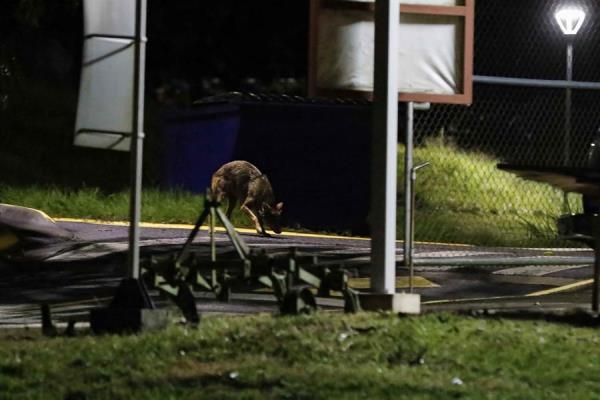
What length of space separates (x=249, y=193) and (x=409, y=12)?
8.09m

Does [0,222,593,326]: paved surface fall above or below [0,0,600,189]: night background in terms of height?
below

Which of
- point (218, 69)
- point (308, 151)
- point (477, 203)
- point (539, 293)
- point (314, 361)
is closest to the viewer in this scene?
point (314, 361)

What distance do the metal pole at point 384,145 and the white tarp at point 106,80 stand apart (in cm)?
161

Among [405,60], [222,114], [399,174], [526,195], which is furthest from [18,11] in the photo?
[405,60]

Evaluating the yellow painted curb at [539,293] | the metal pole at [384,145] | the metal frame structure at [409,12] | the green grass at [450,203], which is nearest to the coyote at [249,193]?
the green grass at [450,203]

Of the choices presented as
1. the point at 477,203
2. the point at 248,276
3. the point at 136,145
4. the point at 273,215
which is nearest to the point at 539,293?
the point at 248,276

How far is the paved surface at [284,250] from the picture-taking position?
44.0 feet

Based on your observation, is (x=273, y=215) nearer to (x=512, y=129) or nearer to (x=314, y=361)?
(x=512, y=129)

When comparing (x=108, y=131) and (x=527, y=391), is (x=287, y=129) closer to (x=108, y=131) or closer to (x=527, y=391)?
(x=108, y=131)

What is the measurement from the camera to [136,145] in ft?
33.6

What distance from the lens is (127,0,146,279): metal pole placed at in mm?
10031

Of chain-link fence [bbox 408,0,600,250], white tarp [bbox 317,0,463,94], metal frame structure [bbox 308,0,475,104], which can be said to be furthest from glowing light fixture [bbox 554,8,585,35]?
white tarp [bbox 317,0,463,94]

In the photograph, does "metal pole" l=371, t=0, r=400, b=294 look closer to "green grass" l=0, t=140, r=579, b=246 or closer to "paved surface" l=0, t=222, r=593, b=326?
"paved surface" l=0, t=222, r=593, b=326

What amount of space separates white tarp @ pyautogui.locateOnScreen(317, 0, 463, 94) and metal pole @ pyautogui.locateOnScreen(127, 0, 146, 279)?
1.82 m
